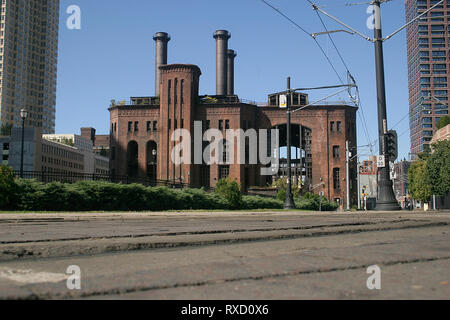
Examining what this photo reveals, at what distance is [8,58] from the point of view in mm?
132875

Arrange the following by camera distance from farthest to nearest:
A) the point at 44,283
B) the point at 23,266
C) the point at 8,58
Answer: the point at 8,58
the point at 23,266
the point at 44,283

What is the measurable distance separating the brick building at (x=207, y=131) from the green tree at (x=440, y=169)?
90.6 feet

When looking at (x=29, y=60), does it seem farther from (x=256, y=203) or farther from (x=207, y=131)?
(x=256, y=203)

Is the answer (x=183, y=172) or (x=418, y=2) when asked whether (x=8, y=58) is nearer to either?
(x=183, y=172)

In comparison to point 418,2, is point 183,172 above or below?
below

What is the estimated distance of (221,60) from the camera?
295 feet

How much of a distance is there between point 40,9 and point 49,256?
531ft

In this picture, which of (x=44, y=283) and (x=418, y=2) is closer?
(x=44, y=283)

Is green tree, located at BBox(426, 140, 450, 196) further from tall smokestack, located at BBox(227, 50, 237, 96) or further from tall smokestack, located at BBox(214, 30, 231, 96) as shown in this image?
tall smokestack, located at BBox(227, 50, 237, 96)

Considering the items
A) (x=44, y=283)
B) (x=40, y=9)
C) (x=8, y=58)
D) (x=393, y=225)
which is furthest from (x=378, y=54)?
(x=40, y=9)

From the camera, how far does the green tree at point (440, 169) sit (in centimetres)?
4616
